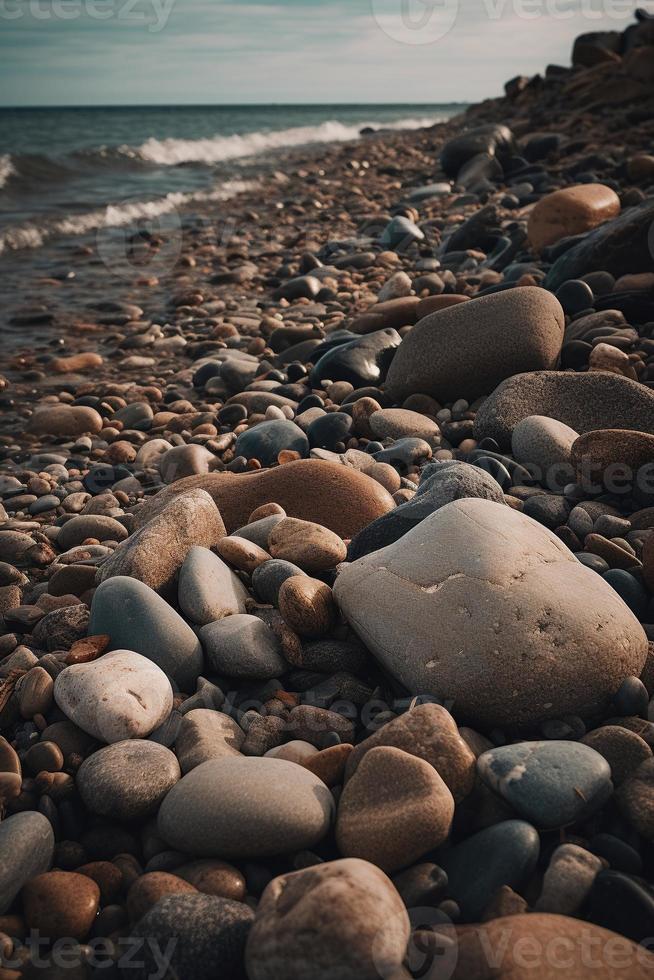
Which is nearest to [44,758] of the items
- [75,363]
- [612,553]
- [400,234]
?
[612,553]

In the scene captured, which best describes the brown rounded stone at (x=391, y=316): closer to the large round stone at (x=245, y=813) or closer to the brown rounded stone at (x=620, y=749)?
the brown rounded stone at (x=620, y=749)

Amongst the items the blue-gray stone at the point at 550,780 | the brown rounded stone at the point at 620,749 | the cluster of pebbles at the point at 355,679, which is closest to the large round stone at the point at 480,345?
the cluster of pebbles at the point at 355,679

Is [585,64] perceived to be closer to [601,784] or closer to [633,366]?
[633,366]

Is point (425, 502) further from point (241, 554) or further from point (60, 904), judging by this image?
point (60, 904)

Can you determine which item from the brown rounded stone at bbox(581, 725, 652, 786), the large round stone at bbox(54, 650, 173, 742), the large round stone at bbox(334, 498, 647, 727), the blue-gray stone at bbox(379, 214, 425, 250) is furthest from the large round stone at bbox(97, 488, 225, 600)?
the blue-gray stone at bbox(379, 214, 425, 250)

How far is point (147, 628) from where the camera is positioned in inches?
85.1

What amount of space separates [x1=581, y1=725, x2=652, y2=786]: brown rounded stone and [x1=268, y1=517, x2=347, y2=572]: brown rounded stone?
3.29ft

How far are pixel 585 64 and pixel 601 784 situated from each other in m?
31.3

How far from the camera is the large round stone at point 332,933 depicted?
49.6 inches

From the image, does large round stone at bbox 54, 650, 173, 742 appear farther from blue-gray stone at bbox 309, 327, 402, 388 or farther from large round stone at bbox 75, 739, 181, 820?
blue-gray stone at bbox 309, 327, 402, 388

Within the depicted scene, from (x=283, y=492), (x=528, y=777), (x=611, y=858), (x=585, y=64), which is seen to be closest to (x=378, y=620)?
(x=528, y=777)

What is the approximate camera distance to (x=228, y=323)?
21.8 ft

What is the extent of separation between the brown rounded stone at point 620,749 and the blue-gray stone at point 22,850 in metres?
1.27

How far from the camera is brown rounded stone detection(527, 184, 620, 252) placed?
6336 millimetres
